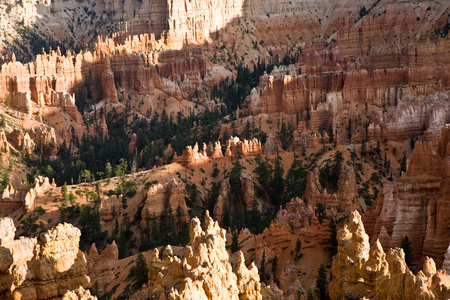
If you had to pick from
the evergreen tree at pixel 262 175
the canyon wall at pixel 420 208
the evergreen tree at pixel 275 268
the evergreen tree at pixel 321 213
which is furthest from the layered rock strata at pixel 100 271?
the evergreen tree at pixel 262 175

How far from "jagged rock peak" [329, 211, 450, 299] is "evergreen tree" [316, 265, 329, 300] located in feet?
28.8

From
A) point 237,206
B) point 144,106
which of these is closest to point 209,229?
point 237,206

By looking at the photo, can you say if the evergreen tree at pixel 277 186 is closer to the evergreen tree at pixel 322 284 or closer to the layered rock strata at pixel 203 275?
the evergreen tree at pixel 322 284

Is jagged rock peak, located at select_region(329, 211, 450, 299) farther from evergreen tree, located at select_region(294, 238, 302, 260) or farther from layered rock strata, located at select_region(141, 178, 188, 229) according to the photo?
layered rock strata, located at select_region(141, 178, 188, 229)

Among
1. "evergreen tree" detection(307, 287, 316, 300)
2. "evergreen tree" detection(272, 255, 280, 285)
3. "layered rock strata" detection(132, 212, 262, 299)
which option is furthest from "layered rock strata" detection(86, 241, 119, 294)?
"evergreen tree" detection(307, 287, 316, 300)

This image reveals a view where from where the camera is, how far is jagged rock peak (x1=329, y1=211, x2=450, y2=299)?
42250 millimetres

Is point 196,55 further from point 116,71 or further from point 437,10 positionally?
point 437,10

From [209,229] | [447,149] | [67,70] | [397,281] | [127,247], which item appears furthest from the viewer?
[67,70]

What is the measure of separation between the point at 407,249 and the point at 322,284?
7983 millimetres

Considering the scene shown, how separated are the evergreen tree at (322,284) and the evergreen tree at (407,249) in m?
7.30

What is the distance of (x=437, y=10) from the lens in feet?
586

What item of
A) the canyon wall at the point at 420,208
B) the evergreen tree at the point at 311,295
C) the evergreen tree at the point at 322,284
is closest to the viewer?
the canyon wall at the point at 420,208

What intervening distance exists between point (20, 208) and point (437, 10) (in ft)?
356

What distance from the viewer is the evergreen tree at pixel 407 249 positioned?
5872cm
